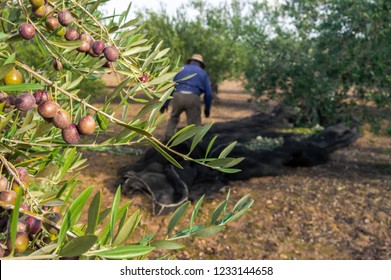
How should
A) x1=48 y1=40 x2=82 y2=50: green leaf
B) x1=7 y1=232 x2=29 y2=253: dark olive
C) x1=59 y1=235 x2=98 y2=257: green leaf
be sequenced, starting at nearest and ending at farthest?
x1=59 y1=235 x2=98 y2=257: green leaf, x1=7 y1=232 x2=29 y2=253: dark olive, x1=48 y1=40 x2=82 y2=50: green leaf

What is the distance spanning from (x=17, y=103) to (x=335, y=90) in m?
7.78

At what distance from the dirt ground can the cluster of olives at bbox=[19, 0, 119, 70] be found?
366cm

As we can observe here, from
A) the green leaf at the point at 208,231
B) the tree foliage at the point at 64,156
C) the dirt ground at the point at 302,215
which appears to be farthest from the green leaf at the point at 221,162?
the dirt ground at the point at 302,215

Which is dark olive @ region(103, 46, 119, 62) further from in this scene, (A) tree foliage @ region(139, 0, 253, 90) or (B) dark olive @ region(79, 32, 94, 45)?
(A) tree foliage @ region(139, 0, 253, 90)

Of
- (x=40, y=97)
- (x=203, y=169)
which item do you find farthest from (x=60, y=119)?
(x=203, y=169)

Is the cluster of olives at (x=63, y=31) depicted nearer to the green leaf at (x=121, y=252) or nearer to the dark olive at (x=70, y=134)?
the dark olive at (x=70, y=134)

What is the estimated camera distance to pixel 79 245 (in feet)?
2.30

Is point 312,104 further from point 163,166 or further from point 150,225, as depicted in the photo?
point 150,225

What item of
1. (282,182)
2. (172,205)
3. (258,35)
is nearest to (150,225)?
(172,205)

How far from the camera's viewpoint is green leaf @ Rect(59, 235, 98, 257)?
2.25 feet

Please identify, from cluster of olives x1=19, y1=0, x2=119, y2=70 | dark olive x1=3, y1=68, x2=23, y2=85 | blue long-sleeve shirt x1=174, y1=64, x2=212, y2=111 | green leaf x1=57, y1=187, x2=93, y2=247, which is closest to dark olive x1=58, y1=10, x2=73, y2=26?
cluster of olives x1=19, y1=0, x2=119, y2=70

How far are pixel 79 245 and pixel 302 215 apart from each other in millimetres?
5436

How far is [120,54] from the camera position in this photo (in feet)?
4.19

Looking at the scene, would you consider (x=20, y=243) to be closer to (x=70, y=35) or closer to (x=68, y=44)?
(x=68, y=44)
